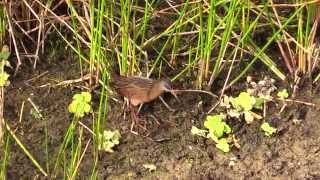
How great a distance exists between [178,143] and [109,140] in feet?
0.93

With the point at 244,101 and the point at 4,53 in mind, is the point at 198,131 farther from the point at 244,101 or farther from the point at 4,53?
the point at 4,53

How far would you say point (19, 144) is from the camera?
2.91 m

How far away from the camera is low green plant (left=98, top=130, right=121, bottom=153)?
292 cm

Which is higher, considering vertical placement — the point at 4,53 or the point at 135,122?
the point at 4,53

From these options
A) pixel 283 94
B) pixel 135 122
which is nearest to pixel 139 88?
pixel 135 122

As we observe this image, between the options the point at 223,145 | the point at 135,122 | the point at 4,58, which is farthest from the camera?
the point at 4,58

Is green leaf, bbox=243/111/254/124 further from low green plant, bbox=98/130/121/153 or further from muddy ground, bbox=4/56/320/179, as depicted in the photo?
low green plant, bbox=98/130/121/153

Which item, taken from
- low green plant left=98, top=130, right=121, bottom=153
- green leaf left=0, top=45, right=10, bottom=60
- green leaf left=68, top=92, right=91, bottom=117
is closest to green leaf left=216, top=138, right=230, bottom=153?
low green plant left=98, top=130, right=121, bottom=153

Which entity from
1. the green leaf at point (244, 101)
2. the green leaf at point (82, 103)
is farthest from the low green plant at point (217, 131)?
the green leaf at point (82, 103)

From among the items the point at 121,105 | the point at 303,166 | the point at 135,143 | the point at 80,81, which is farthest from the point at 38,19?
the point at 303,166

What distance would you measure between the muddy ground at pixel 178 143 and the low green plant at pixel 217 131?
0.09 ft

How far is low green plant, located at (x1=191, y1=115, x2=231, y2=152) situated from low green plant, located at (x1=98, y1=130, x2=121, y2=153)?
12.5 inches

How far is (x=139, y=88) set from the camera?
9.76ft

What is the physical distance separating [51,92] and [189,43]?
69 centimetres
